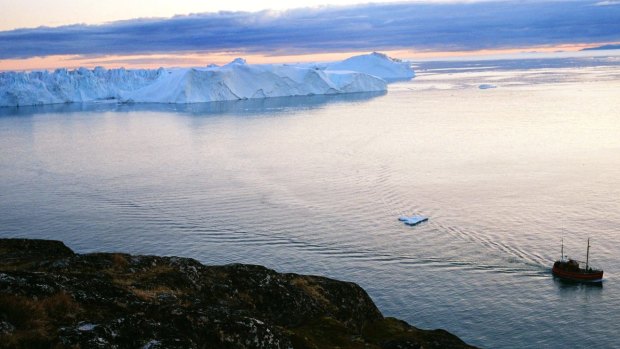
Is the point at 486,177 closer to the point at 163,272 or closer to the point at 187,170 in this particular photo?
the point at 187,170

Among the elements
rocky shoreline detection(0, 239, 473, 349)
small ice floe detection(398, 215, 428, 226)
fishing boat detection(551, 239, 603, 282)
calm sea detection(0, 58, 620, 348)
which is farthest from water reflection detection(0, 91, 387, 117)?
rocky shoreline detection(0, 239, 473, 349)

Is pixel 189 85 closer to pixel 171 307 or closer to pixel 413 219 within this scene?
pixel 413 219

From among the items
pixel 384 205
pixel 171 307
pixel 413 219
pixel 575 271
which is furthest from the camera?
pixel 384 205

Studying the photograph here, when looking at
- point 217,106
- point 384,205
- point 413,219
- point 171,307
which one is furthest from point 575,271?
point 217,106

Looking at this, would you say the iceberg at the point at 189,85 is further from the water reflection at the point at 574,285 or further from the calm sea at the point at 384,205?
the water reflection at the point at 574,285

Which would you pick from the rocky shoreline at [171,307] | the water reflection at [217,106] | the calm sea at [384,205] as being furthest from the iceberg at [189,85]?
the rocky shoreline at [171,307]

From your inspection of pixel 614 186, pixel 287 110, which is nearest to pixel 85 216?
pixel 614 186
